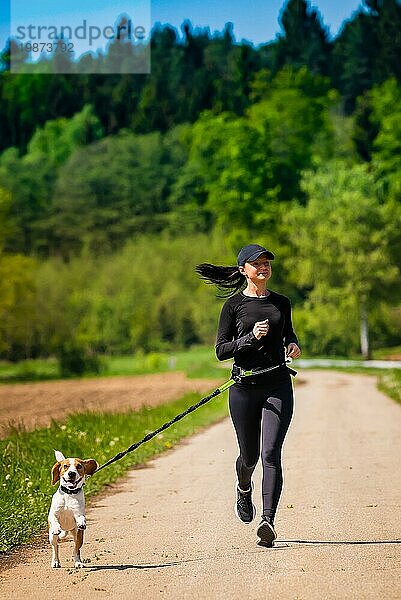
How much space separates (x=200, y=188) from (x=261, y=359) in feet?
250

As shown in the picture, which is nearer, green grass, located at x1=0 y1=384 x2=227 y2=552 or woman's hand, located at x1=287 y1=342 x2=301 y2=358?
woman's hand, located at x1=287 y1=342 x2=301 y2=358

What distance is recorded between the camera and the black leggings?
9250 millimetres

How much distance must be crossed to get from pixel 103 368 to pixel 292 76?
97.5 ft

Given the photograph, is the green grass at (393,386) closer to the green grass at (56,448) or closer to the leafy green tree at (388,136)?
the green grass at (56,448)

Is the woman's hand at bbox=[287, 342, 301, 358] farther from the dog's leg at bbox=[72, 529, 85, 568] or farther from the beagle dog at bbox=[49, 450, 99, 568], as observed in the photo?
the dog's leg at bbox=[72, 529, 85, 568]

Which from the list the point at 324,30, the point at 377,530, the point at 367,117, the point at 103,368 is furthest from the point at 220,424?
the point at 324,30

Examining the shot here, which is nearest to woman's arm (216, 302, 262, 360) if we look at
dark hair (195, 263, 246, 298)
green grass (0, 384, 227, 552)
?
dark hair (195, 263, 246, 298)

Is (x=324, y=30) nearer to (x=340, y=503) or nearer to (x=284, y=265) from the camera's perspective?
(x=284, y=265)

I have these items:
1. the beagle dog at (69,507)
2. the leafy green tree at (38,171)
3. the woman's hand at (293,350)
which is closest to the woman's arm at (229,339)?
the woman's hand at (293,350)

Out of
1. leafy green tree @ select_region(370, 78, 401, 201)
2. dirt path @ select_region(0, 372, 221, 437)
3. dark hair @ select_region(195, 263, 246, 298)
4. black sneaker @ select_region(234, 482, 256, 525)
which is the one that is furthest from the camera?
leafy green tree @ select_region(370, 78, 401, 201)

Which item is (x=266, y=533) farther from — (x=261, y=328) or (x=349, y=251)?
(x=349, y=251)

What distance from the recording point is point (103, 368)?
66.1 meters

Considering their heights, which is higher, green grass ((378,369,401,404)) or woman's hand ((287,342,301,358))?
woman's hand ((287,342,301,358))

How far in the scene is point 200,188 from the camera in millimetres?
85062
